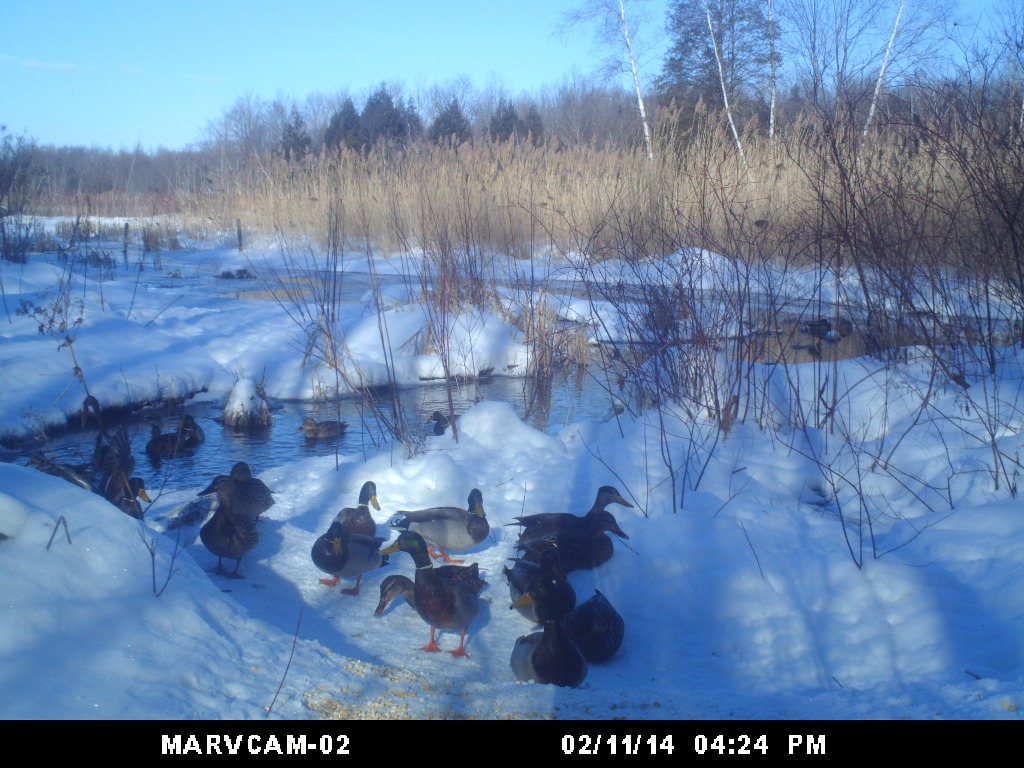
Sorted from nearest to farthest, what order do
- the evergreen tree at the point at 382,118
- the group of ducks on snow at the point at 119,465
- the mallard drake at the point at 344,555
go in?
the mallard drake at the point at 344,555
the group of ducks on snow at the point at 119,465
the evergreen tree at the point at 382,118

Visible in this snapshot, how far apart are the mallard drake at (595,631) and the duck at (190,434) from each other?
3905mm

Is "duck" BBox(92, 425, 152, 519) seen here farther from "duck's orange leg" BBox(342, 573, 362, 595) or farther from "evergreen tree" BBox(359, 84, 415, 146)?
"evergreen tree" BBox(359, 84, 415, 146)

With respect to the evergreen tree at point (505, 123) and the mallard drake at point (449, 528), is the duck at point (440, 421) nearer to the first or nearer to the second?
the mallard drake at point (449, 528)

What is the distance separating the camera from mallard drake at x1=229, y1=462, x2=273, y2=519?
12.8 feet

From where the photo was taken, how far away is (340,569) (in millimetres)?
3512

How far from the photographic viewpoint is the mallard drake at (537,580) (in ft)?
10.2

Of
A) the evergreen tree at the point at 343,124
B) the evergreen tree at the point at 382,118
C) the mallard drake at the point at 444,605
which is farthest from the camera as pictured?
the evergreen tree at the point at 343,124

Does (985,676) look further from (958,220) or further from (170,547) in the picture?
(958,220)

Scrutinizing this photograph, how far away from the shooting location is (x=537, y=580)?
3.12 meters

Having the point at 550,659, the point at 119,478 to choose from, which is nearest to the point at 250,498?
the point at 119,478

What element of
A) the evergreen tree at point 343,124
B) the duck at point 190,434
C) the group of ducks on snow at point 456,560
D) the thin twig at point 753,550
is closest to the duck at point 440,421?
the group of ducks on snow at point 456,560

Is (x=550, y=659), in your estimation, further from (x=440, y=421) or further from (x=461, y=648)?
(x=440, y=421)

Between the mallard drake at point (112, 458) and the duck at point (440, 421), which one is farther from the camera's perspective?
the duck at point (440, 421)
